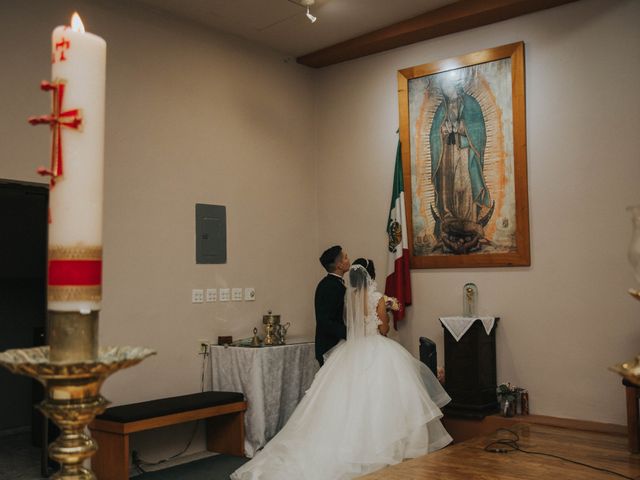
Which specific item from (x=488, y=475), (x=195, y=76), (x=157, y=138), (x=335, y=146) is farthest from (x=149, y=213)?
(x=488, y=475)

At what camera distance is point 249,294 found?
691 cm

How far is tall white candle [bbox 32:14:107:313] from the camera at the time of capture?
902 millimetres

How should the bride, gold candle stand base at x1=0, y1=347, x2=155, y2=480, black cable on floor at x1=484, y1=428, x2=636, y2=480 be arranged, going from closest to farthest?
gold candle stand base at x1=0, y1=347, x2=155, y2=480 < black cable on floor at x1=484, y1=428, x2=636, y2=480 < the bride

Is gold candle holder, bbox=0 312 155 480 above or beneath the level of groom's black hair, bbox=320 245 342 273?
beneath

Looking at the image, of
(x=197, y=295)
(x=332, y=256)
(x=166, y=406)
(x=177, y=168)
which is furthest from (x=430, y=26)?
(x=166, y=406)

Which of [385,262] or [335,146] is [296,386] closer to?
[385,262]

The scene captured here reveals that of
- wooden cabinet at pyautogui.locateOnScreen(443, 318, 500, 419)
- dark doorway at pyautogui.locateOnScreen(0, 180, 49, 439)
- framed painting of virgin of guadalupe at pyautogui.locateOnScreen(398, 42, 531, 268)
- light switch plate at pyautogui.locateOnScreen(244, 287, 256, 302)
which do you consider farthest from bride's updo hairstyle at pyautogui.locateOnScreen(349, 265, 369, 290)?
dark doorway at pyautogui.locateOnScreen(0, 180, 49, 439)

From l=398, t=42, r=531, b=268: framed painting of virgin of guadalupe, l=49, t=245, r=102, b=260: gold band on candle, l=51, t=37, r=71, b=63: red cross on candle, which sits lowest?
l=49, t=245, r=102, b=260: gold band on candle

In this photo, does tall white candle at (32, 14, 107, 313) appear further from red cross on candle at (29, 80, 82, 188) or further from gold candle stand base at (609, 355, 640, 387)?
gold candle stand base at (609, 355, 640, 387)

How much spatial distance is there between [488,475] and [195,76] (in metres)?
4.48

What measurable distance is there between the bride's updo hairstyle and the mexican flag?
100 centimetres

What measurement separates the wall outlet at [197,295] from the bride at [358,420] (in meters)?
1.47

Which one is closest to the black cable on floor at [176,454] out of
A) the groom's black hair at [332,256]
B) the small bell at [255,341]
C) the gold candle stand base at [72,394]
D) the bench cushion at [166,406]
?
the bench cushion at [166,406]

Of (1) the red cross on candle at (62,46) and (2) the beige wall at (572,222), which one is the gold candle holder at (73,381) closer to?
(1) the red cross on candle at (62,46)
